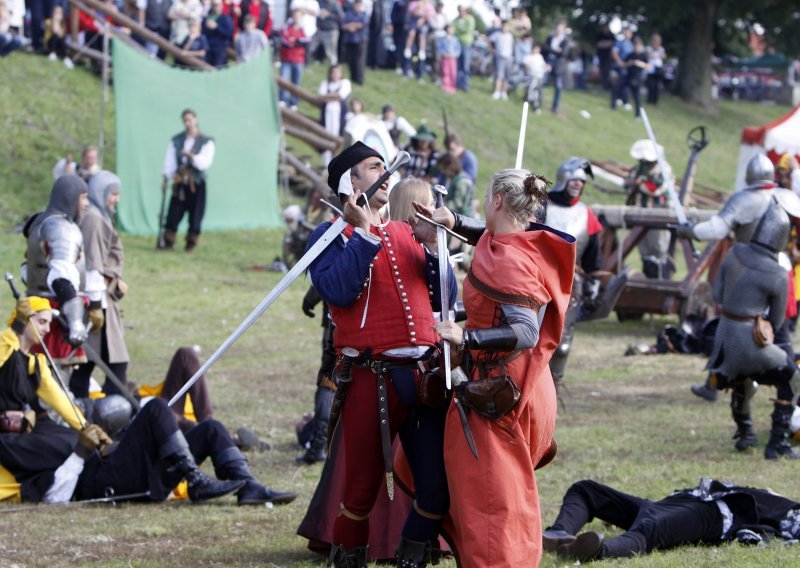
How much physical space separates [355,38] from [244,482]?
62.4 ft

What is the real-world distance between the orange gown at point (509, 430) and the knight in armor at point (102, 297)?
436 centimetres

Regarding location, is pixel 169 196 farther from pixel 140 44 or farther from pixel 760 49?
pixel 760 49

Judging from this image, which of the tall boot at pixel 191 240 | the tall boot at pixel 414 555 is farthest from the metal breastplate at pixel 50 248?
the tall boot at pixel 191 240

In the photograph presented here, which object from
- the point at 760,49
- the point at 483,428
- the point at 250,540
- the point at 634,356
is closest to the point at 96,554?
A: the point at 250,540

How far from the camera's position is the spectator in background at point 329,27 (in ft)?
80.0

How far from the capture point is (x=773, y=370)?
7.84 metres

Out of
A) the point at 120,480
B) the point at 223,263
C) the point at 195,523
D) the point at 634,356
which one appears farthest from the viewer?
the point at 223,263

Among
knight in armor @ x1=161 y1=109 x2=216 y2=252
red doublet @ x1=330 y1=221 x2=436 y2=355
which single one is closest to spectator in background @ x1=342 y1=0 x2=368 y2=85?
knight in armor @ x1=161 y1=109 x2=216 y2=252

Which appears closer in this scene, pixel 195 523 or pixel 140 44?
pixel 195 523

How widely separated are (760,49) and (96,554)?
152 feet

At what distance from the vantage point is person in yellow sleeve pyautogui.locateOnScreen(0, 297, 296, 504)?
6.76m

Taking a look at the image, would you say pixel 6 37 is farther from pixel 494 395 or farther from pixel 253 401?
pixel 494 395

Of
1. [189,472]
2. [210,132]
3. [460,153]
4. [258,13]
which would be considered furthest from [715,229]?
[258,13]

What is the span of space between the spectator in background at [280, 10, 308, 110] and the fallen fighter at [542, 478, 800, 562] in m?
16.7
